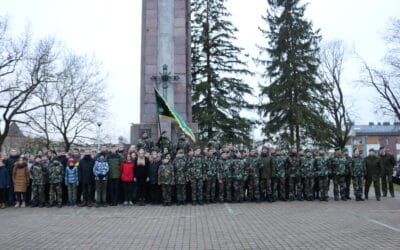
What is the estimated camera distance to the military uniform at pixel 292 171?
13656 mm

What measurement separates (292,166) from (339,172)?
1.60 m

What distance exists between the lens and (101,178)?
1259 cm

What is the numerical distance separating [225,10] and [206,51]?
3513 millimetres

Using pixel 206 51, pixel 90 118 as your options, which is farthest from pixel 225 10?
pixel 90 118

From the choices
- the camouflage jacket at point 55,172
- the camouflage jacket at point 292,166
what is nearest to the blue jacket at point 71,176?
the camouflage jacket at point 55,172

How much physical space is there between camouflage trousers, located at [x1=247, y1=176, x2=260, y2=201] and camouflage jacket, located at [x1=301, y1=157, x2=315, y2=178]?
5.30ft

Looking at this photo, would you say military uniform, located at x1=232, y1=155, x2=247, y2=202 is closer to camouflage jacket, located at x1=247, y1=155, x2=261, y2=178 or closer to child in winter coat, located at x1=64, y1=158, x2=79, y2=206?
camouflage jacket, located at x1=247, y1=155, x2=261, y2=178

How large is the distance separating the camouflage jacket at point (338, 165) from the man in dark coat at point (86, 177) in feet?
26.0

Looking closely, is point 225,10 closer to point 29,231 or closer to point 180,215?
point 180,215

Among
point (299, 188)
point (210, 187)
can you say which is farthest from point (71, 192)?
point (299, 188)

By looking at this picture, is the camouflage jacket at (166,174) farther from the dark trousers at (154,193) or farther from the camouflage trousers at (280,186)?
the camouflage trousers at (280,186)

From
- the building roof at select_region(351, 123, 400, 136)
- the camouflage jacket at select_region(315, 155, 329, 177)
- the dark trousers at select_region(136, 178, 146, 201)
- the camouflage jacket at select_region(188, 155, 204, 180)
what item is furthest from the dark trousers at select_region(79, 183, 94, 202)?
the building roof at select_region(351, 123, 400, 136)

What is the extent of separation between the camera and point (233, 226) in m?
8.87

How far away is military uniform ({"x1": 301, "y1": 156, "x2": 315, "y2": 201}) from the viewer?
44.9ft
